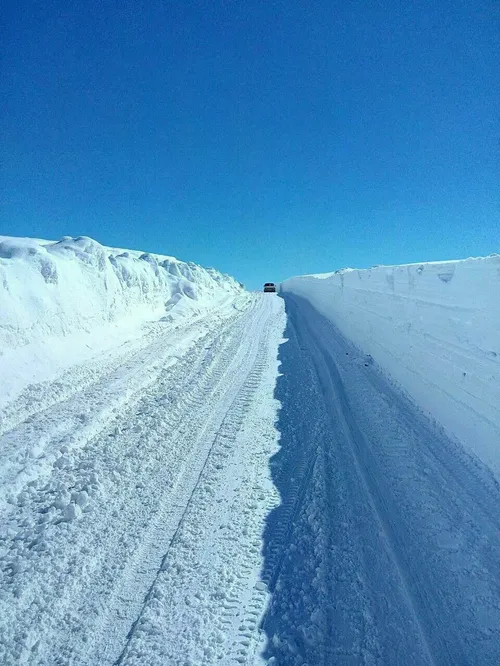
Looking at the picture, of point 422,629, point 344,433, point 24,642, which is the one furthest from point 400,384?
point 24,642

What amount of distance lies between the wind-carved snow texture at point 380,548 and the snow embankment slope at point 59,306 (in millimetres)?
5062

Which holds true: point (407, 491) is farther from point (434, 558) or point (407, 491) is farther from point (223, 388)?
point (223, 388)

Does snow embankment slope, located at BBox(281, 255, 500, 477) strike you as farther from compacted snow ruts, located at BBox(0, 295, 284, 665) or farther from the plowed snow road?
compacted snow ruts, located at BBox(0, 295, 284, 665)

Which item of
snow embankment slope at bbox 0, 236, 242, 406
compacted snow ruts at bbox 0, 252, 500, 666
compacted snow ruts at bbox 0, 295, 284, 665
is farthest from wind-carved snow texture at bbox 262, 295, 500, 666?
snow embankment slope at bbox 0, 236, 242, 406

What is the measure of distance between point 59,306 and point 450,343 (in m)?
8.43

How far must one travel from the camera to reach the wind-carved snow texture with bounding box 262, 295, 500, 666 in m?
2.40

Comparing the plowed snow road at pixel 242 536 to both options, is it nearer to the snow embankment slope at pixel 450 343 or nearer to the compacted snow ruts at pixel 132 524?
the compacted snow ruts at pixel 132 524

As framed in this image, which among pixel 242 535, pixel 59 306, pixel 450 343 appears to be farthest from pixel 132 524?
pixel 59 306

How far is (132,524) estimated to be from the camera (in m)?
3.46

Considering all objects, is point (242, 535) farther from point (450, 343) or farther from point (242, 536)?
point (450, 343)

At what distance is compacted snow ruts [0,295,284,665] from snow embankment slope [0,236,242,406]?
870 millimetres

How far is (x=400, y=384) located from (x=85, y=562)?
6.04 meters

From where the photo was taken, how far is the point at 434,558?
9.90 ft

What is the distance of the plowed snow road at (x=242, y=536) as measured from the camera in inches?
95.6
